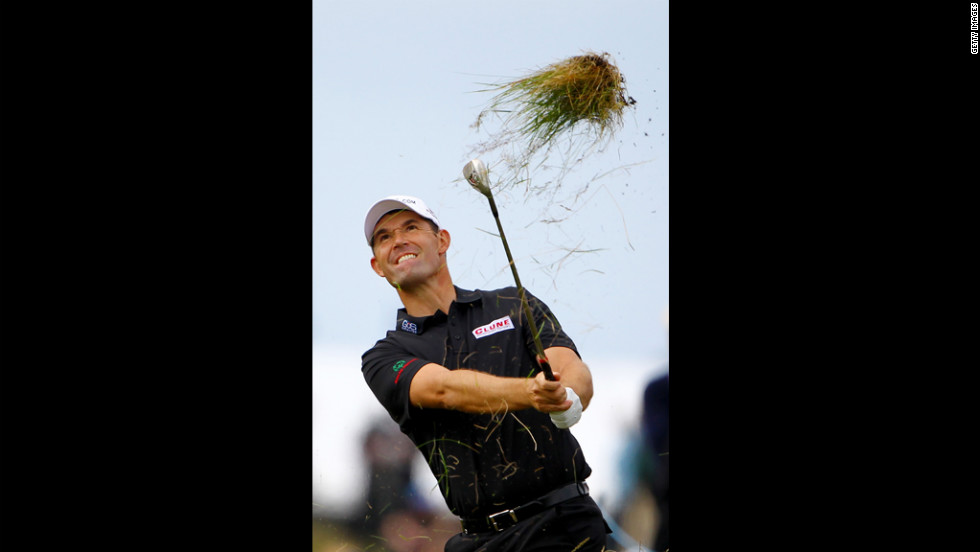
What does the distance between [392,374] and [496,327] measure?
39 centimetres

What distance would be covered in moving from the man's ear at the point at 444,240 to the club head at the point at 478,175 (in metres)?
0.20

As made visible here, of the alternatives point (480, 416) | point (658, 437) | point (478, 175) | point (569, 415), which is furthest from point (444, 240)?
point (658, 437)

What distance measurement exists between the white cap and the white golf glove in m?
0.77

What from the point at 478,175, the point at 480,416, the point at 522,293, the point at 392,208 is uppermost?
the point at 478,175

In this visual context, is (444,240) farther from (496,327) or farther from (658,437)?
(658,437)

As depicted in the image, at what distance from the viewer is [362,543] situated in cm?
339

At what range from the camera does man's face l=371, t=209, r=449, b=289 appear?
3.40 metres

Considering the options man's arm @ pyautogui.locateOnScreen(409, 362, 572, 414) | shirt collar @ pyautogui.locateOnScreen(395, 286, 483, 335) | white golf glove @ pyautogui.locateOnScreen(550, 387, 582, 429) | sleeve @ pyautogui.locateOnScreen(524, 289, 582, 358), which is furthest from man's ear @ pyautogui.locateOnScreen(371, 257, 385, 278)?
white golf glove @ pyautogui.locateOnScreen(550, 387, 582, 429)

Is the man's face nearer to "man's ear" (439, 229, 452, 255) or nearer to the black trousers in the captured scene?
"man's ear" (439, 229, 452, 255)

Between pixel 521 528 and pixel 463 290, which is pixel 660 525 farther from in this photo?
pixel 463 290

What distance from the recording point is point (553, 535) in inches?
127

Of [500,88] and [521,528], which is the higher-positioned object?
[500,88]

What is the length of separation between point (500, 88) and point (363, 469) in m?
1.44

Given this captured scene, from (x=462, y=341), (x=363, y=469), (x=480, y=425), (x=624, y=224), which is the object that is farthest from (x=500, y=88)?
(x=363, y=469)
